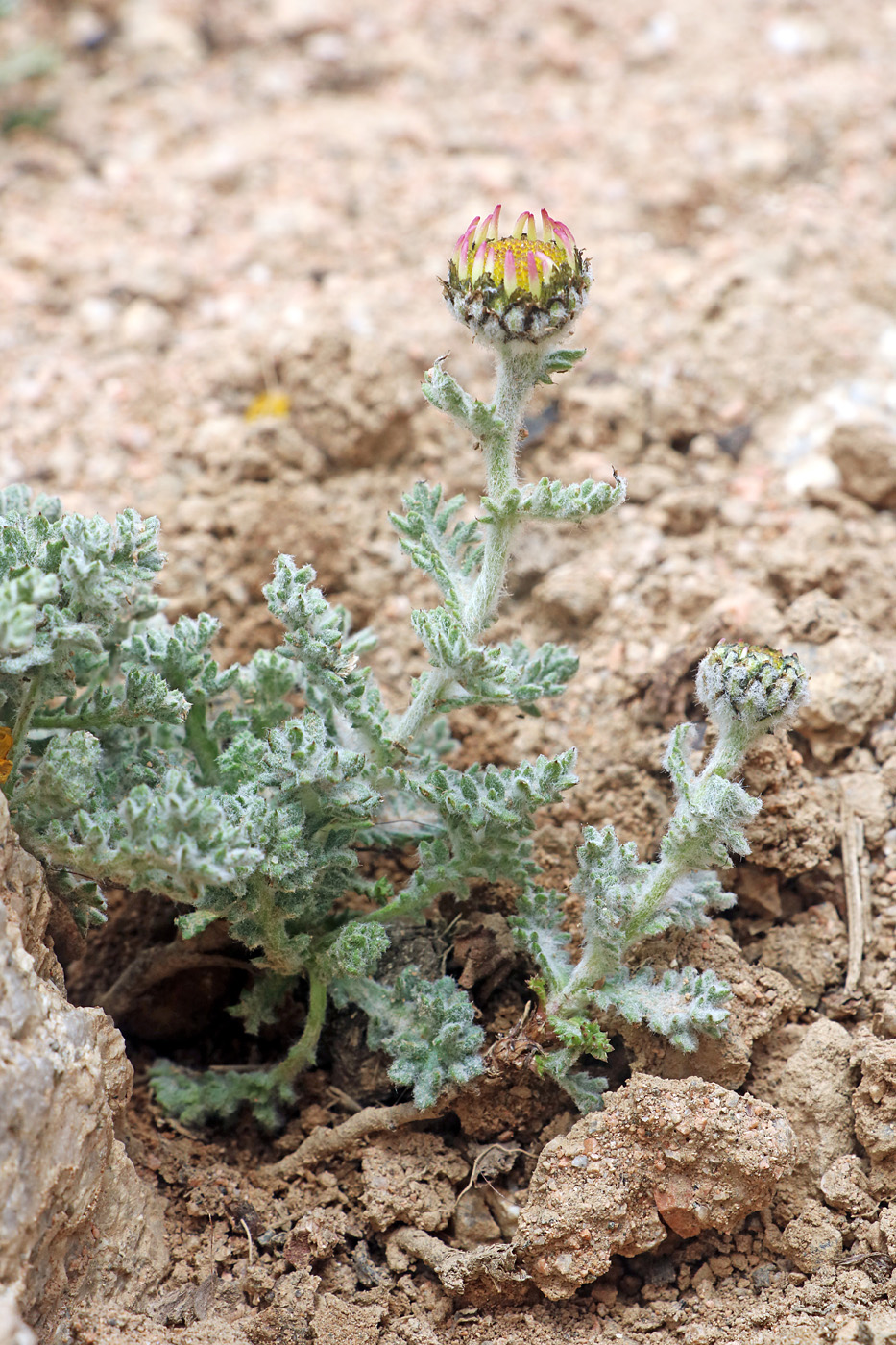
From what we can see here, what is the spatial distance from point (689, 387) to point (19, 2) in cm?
451

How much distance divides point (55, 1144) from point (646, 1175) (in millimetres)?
1382

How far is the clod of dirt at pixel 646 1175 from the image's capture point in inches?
108

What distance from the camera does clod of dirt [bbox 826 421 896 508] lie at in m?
4.32

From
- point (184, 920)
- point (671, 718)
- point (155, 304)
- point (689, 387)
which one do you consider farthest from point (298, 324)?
point (184, 920)

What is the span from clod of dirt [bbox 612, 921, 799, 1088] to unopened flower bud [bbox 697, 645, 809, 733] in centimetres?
70

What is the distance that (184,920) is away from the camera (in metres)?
2.80

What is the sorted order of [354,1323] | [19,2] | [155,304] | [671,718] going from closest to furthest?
[354,1323], [671,718], [155,304], [19,2]

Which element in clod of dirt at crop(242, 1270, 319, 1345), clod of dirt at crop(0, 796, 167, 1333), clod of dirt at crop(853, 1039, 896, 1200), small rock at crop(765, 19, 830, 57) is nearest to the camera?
clod of dirt at crop(0, 796, 167, 1333)

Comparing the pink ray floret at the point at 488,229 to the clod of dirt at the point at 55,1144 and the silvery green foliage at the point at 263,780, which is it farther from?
the clod of dirt at the point at 55,1144

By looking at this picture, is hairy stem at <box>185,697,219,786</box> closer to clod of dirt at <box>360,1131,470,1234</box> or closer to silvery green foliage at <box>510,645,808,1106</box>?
silvery green foliage at <box>510,645,808,1106</box>

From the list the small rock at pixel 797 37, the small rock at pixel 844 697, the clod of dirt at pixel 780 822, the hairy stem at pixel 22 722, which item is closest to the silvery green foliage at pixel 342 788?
the hairy stem at pixel 22 722

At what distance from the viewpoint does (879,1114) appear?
2881mm

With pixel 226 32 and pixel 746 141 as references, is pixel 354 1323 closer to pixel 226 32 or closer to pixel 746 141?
pixel 746 141

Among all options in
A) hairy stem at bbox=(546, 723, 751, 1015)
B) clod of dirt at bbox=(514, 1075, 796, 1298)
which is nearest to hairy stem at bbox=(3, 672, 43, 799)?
hairy stem at bbox=(546, 723, 751, 1015)
